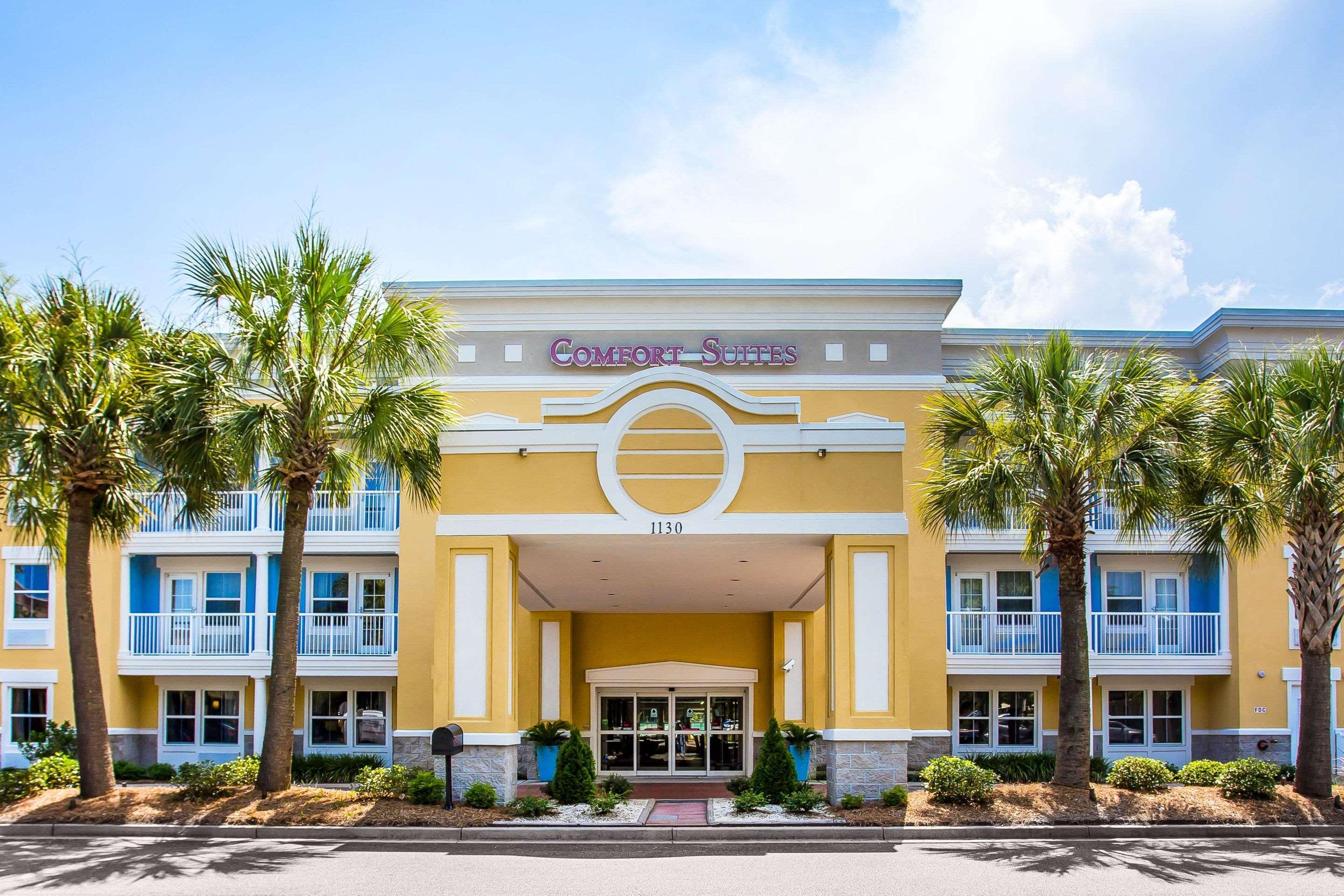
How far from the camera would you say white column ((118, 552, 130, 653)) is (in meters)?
26.2

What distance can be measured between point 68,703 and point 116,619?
216 centimetres

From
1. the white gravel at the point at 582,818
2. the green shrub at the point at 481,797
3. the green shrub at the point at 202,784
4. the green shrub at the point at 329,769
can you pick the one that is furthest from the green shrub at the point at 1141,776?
the green shrub at the point at 329,769

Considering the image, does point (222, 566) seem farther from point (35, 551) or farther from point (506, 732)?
point (506, 732)

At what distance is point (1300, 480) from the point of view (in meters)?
17.4

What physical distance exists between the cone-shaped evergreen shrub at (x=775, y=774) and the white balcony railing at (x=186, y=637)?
13837mm

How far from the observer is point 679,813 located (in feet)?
57.4

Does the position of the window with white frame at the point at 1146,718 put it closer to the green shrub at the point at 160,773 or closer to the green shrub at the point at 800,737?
the green shrub at the point at 800,737

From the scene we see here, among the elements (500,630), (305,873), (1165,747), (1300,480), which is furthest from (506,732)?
(1165,747)

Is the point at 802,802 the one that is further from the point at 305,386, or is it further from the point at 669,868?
the point at 305,386

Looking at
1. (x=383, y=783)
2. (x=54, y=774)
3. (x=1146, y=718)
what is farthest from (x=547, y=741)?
(x=1146, y=718)

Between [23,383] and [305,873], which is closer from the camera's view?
[305,873]

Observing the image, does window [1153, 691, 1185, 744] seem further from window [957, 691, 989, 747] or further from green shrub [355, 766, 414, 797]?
green shrub [355, 766, 414, 797]

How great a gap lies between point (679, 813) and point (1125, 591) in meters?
15.1

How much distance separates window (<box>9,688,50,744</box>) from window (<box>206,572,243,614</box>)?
4.12m
